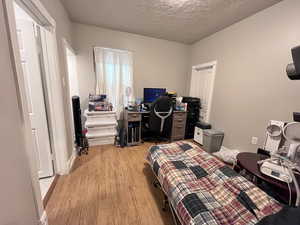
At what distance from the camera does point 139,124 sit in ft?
9.69

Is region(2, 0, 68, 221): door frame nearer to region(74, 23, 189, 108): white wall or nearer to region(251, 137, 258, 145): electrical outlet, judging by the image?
region(74, 23, 189, 108): white wall

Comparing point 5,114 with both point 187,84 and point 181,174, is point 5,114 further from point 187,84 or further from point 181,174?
point 187,84

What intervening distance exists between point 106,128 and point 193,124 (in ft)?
7.47

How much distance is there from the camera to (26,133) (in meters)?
0.93

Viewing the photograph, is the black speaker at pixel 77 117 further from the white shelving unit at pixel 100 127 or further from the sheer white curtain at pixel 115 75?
the sheer white curtain at pixel 115 75

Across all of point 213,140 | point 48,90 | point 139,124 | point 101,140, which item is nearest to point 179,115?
point 213,140

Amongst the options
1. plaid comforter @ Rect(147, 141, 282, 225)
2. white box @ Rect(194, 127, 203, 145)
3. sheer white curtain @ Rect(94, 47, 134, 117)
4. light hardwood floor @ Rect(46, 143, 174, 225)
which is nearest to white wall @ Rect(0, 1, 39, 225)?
light hardwood floor @ Rect(46, 143, 174, 225)

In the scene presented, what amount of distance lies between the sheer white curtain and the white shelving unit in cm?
53

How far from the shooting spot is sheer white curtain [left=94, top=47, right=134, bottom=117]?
3010 mm

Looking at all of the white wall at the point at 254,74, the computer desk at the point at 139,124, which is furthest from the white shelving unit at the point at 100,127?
the white wall at the point at 254,74

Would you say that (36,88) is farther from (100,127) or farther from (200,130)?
(200,130)

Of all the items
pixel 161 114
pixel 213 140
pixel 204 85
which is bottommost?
pixel 213 140

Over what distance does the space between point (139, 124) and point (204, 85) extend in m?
2.08

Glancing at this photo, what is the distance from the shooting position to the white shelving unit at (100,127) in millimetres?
2709
